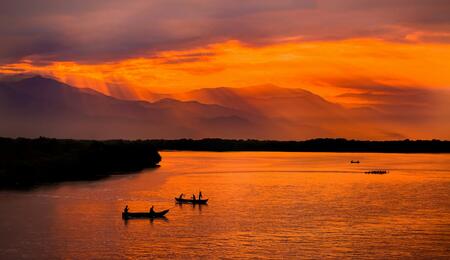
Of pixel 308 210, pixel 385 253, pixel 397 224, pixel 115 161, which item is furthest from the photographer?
pixel 115 161

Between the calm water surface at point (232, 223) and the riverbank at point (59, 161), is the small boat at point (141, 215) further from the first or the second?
the riverbank at point (59, 161)

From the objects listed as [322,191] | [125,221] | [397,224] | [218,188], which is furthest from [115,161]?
[397,224]

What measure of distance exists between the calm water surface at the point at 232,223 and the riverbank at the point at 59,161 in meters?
11.9

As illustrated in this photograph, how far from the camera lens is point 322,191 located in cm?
10181

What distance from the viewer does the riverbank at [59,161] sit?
372ft

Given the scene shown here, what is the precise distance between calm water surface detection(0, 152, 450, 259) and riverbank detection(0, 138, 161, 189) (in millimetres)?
11922

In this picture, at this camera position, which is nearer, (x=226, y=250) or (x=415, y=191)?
(x=226, y=250)

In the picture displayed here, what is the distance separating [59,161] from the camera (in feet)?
440

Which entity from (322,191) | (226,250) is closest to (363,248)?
(226,250)

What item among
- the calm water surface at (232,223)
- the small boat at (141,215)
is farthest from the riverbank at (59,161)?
the small boat at (141,215)

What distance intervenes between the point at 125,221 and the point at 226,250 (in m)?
18.4

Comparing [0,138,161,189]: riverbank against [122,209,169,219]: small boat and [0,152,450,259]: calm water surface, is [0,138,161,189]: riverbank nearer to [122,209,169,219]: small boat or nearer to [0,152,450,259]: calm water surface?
[0,152,450,259]: calm water surface

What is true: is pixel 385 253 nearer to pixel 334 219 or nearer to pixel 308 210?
pixel 334 219

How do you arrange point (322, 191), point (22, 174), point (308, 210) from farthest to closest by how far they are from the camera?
1. point (22, 174)
2. point (322, 191)
3. point (308, 210)
